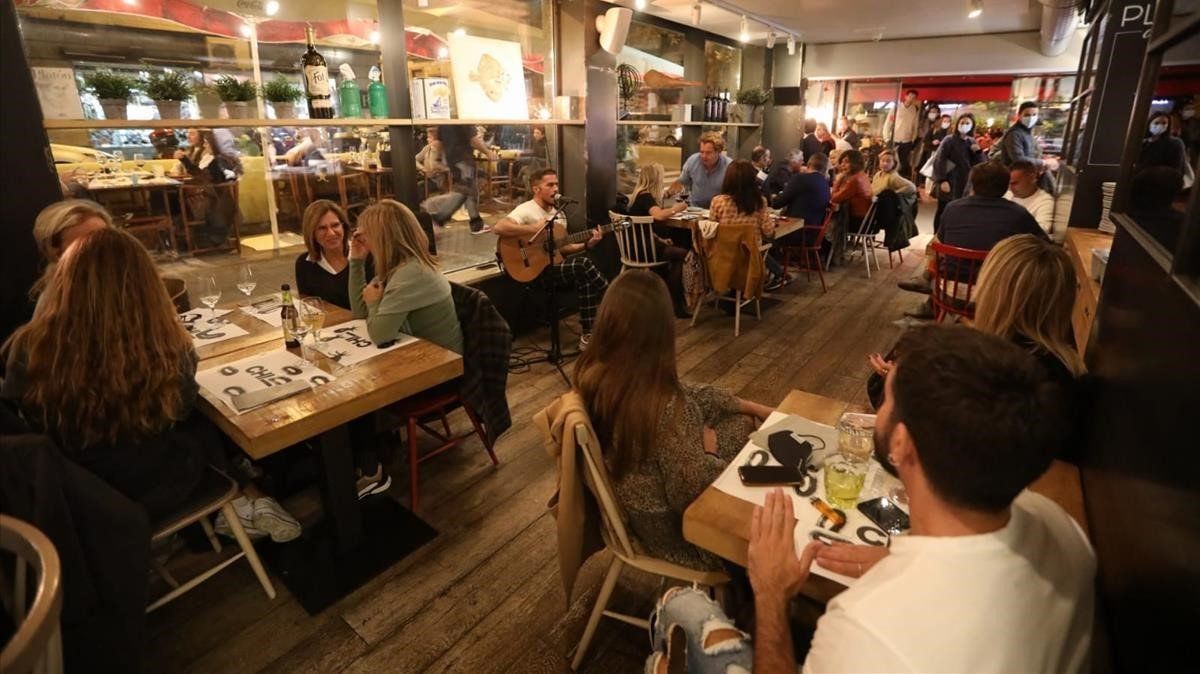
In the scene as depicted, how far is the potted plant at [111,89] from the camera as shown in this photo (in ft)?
8.57

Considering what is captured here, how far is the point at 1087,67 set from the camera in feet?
17.0

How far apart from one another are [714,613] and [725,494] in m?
0.32

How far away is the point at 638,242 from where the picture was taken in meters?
4.77

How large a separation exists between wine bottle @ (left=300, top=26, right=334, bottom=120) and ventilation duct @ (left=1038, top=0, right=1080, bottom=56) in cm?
503

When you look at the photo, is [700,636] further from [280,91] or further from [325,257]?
[280,91]

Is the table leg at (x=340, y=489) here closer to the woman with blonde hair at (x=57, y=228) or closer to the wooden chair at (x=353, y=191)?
the woman with blonde hair at (x=57, y=228)

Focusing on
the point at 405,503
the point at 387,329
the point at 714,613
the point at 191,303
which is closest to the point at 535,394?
the point at 405,503

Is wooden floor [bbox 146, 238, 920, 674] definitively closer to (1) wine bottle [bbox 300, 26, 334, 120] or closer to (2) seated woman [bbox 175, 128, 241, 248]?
(2) seated woman [bbox 175, 128, 241, 248]

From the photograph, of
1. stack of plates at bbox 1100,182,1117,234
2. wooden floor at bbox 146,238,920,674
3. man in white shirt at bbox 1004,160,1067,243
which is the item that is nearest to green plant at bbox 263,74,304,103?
wooden floor at bbox 146,238,920,674

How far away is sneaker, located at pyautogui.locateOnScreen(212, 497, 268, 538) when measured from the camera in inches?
92.9

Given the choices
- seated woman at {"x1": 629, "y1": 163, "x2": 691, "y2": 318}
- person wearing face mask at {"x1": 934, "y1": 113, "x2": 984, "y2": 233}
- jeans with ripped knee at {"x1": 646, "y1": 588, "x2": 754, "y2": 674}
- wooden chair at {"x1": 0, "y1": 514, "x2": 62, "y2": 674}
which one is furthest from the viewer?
person wearing face mask at {"x1": 934, "y1": 113, "x2": 984, "y2": 233}

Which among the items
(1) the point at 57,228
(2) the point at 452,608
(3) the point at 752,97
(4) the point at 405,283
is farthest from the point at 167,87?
(3) the point at 752,97

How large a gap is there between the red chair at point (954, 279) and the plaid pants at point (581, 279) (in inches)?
84.2

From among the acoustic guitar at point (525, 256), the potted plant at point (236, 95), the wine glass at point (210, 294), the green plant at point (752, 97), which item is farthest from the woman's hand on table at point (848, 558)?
the green plant at point (752, 97)
